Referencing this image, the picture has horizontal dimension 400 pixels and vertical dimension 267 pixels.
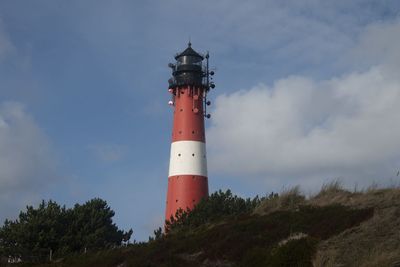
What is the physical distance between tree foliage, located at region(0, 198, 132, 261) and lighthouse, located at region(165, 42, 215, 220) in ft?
19.5

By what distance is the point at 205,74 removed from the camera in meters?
52.8

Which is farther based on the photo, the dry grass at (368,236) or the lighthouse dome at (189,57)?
the lighthouse dome at (189,57)

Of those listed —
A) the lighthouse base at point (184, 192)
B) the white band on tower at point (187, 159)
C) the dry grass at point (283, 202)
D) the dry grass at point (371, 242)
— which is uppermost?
the white band on tower at point (187, 159)

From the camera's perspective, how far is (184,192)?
46688mm

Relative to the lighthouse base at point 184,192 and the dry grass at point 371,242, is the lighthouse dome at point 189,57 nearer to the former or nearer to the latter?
the lighthouse base at point 184,192

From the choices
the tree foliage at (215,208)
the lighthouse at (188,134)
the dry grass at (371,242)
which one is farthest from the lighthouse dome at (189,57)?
the dry grass at (371,242)

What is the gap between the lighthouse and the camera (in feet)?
154

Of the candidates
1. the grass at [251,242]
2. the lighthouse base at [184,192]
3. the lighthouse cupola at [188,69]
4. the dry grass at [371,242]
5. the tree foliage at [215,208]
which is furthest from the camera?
the lighthouse cupola at [188,69]

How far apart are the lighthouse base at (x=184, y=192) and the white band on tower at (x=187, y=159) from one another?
50 cm

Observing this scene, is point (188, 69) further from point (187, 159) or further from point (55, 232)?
point (55, 232)

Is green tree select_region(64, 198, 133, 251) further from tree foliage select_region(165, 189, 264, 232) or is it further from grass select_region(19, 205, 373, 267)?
grass select_region(19, 205, 373, 267)

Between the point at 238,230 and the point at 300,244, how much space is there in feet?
15.7

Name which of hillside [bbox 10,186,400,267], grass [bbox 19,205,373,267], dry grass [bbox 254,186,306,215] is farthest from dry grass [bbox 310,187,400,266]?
dry grass [bbox 254,186,306,215]

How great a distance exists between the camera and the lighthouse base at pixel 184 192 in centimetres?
4662
